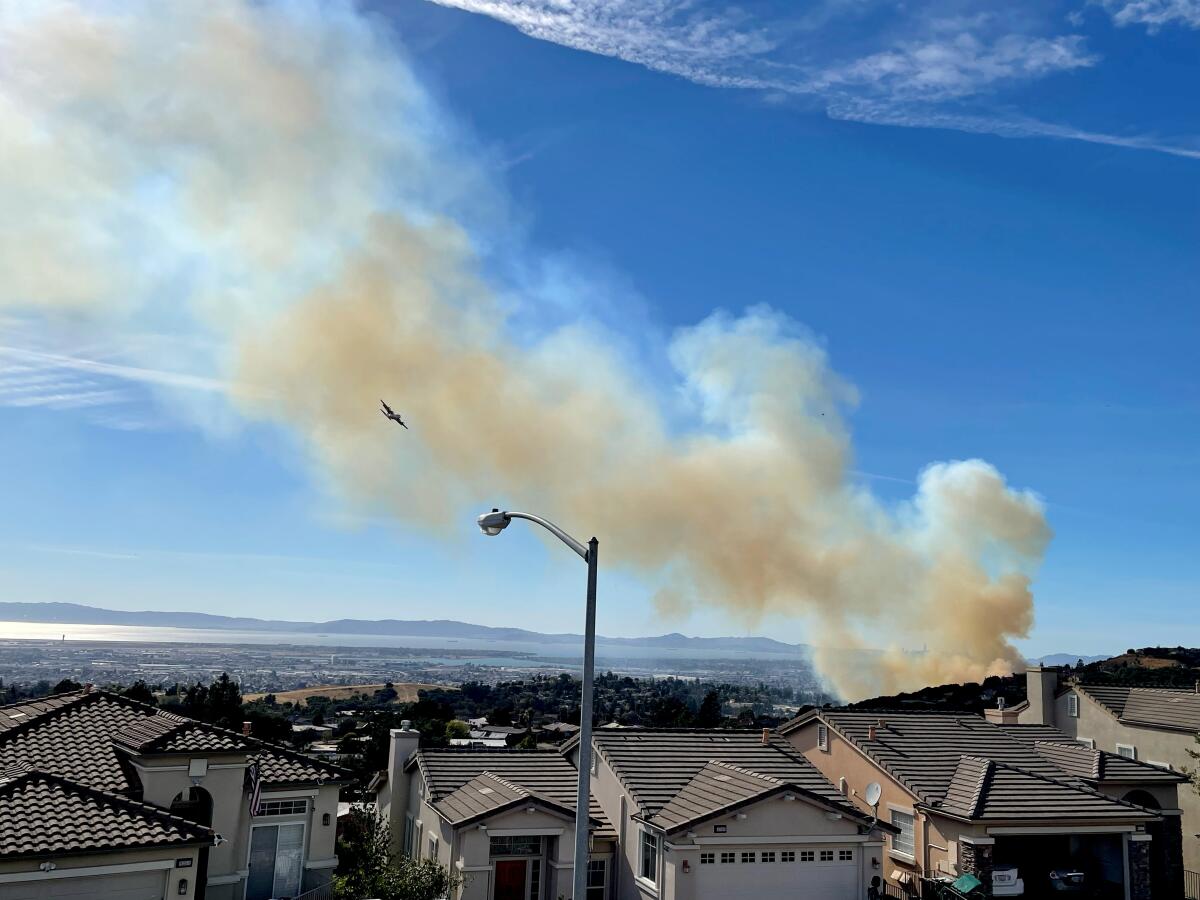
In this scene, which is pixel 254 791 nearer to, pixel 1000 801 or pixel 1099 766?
pixel 1000 801

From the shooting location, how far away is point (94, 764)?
67.6 feet

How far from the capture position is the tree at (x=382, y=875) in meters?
22.0

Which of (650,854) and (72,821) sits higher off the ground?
(72,821)

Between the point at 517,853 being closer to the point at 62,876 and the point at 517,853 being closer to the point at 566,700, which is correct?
the point at 62,876

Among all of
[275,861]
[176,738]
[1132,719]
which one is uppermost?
[176,738]

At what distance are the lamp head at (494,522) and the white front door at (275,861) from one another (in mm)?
13050

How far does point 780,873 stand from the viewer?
24922mm

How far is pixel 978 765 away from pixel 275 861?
20883mm

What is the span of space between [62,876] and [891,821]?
23.2 m

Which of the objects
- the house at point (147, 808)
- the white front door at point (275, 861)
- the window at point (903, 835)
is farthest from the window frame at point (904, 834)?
the white front door at point (275, 861)

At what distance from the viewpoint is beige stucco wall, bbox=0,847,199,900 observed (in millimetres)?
16203

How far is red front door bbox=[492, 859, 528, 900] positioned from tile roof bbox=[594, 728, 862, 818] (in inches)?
146

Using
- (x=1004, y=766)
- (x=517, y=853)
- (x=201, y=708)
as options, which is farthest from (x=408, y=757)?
(x=201, y=708)

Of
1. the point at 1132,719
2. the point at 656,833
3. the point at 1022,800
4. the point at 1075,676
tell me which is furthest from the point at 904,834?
the point at 1075,676
